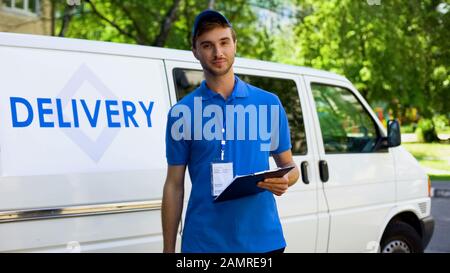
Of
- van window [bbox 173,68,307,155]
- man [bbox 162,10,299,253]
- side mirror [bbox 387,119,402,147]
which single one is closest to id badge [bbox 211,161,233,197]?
man [bbox 162,10,299,253]

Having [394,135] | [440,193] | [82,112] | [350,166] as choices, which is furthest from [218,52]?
[440,193]

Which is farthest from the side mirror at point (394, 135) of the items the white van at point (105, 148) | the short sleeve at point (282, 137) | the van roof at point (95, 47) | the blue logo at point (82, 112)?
the short sleeve at point (282, 137)

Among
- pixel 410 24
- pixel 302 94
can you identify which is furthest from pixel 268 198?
pixel 410 24

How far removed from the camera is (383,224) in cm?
503

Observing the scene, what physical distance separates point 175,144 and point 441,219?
778cm

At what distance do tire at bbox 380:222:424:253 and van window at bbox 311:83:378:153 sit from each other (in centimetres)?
80

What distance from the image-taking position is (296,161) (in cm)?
430

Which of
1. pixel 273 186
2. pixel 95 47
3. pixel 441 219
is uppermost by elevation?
pixel 95 47

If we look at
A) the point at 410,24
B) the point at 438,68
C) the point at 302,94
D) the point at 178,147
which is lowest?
the point at 178,147

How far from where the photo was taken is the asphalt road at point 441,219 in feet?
24.2

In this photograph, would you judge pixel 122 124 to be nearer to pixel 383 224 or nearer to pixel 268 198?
Result: pixel 268 198

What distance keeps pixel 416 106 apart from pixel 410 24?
2.86 meters

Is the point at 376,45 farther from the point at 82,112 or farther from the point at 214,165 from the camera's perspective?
the point at 214,165

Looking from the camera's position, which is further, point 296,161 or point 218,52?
point 296,161
